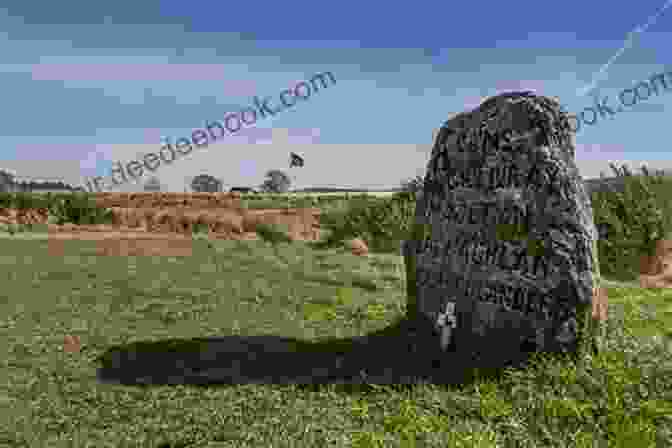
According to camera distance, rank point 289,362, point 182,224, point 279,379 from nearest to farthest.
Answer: point 279,379
point 289,362
point 182,224

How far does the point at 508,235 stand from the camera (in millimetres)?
5824

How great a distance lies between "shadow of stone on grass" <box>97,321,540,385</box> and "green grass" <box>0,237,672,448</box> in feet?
0.09

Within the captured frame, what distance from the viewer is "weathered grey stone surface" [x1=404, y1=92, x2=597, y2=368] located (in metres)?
5.44

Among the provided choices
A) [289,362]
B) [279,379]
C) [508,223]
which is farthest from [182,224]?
[508,223]

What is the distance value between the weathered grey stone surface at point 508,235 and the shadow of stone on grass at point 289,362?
0.32 m

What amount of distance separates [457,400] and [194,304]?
5.07 m

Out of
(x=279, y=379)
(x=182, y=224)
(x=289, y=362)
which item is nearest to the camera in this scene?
(x=279, y=379)

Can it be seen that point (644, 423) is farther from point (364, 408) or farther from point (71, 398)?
point (71, 398)

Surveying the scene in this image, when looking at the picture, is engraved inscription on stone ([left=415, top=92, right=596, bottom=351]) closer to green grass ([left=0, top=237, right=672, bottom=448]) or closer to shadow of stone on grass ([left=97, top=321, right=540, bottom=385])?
shadow of stone on grass ([left=97, top=321, right=540, bottom=385])

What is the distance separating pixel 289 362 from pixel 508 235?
7.94 ft

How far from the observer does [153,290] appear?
387 inches

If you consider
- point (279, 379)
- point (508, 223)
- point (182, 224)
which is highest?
point (182, 224)

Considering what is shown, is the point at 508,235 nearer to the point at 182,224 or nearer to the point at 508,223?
the point at 508,223

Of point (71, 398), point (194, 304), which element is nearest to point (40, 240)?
point (194, 304)
